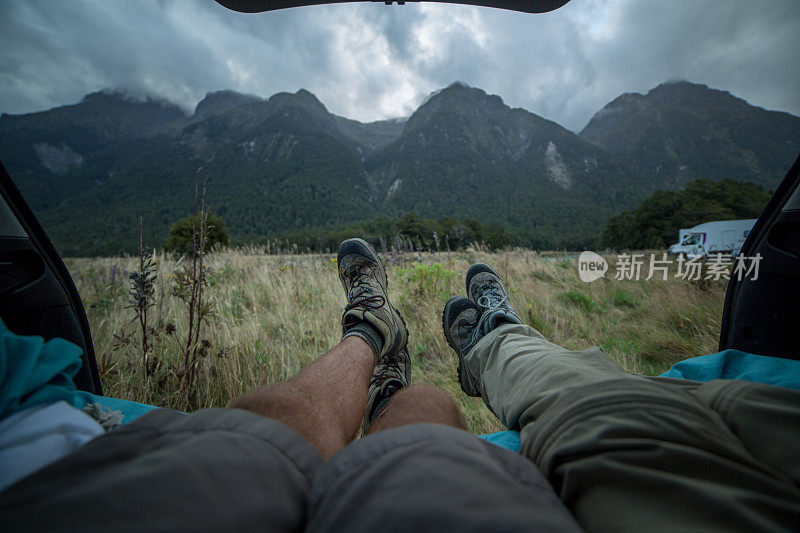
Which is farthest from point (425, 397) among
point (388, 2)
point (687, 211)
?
point (687, 211)

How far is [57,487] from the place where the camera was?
363mm

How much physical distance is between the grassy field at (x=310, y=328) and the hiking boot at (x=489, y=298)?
0.40 meters

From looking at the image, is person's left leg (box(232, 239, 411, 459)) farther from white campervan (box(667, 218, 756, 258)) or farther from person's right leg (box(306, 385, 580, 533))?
white campervan (box(667, 218, 756, 258))

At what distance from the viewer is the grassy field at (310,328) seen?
1479 millimetres

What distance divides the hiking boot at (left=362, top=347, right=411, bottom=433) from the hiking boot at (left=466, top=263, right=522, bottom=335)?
529 millimetres

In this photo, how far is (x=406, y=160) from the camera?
89.2m

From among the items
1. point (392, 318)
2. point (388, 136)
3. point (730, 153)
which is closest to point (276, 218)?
point (392, 318)

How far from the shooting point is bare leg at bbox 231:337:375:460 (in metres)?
0.71

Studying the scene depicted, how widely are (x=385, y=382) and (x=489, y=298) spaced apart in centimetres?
97

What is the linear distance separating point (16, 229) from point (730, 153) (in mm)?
97217

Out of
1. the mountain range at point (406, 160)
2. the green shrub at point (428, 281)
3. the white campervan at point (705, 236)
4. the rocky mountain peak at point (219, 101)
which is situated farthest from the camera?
the rocky mountain peak at point (219, 101)

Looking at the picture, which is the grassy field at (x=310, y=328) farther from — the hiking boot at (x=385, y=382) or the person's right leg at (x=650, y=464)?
the person's right leg at (x=650, y=464)

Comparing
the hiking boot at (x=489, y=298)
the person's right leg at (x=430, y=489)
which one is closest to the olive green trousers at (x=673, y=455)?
the person's right leg at (x=430, y=489)

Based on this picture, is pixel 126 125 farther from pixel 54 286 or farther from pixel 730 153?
pixel 730 153
